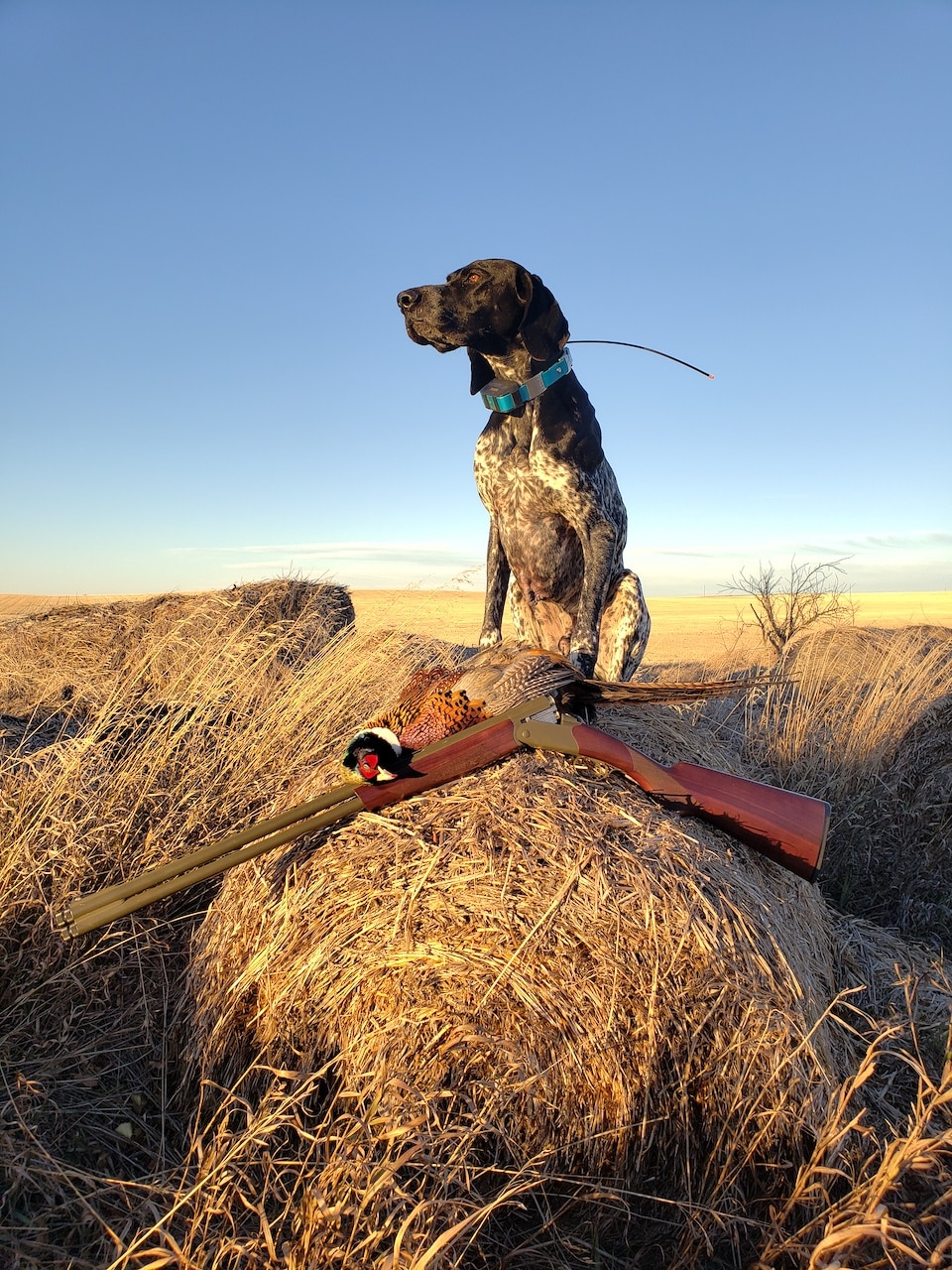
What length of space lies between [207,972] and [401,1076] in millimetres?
850

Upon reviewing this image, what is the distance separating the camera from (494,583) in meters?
4.27

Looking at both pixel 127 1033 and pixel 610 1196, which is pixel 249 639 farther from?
pixel 610 1196

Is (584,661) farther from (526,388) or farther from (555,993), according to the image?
(555,993)

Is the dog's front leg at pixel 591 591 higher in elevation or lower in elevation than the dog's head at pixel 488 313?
A: lower

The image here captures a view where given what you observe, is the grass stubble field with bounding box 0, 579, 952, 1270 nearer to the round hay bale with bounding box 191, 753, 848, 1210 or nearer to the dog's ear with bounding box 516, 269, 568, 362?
the round hay bale with bounding box 191, 753, 848, 1210

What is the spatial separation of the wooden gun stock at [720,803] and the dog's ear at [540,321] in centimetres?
206

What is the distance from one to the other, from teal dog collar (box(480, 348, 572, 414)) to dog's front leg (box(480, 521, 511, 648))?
591 millimetres

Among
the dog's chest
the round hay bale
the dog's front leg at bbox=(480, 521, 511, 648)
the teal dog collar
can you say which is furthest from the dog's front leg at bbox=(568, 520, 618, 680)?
the round hay bale

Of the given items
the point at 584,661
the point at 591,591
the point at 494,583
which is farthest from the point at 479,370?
the point at 584,661

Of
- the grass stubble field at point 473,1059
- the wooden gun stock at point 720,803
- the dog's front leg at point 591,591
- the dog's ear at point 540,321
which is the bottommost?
the grass stubble field at point 473,1059

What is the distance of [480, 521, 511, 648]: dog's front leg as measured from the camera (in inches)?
166

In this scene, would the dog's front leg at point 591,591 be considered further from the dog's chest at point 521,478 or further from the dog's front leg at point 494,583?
the dog's front leg at point 494,583

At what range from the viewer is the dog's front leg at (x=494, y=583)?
13.9ft

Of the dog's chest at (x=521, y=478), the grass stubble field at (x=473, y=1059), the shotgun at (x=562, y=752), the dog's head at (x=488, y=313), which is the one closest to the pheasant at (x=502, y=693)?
the shotgun at (x=562, y=752)
